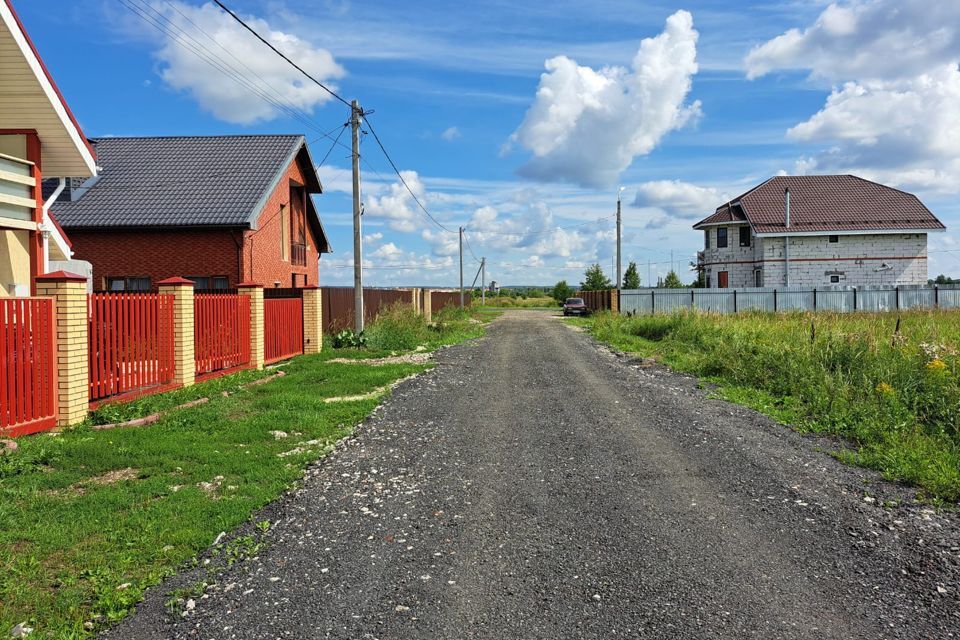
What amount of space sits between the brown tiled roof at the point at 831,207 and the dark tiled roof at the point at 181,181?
29107 mm

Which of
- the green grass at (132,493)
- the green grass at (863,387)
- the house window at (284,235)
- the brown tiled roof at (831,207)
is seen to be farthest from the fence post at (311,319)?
the brown tiled roof at (831,207)

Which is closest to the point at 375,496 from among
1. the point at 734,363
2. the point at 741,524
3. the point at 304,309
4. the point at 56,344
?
the point at 741,524

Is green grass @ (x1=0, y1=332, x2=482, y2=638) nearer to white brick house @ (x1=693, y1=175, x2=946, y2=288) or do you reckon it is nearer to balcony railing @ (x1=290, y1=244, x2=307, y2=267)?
balcony railing @ (x1=290, y1=244, x2=307, y2=267)

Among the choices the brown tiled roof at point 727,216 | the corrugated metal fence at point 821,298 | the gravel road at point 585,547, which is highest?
the brown tiled roof at point 727,216

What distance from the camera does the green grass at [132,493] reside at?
12.7 feet

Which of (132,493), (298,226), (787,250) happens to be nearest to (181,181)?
(298,226)

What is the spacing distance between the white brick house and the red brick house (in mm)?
29334

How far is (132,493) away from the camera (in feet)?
18.6

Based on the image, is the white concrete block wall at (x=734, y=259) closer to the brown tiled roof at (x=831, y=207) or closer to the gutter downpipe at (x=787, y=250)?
the brown tiled roof at (x=831, y=207)

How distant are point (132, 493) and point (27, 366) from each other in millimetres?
3319


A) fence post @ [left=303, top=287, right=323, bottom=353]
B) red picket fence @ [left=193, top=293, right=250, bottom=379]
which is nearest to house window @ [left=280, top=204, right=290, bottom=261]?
fence post @ [left=303, top=287, right=323, bottom=353]

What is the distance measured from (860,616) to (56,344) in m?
8.81

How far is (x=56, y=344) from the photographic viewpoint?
8.25 meters

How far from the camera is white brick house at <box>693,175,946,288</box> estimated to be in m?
40.0
